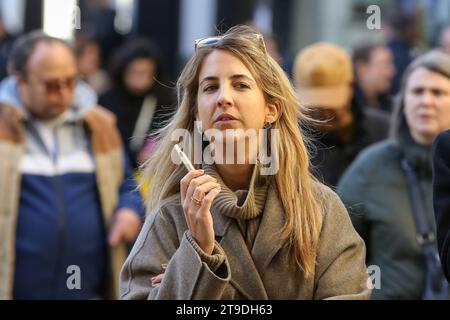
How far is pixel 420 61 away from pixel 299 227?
2.66 metres

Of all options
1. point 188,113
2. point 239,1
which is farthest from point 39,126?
point 239,1

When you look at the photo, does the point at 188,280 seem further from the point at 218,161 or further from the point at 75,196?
the point at 75,196

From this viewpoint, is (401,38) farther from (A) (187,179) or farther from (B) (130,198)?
(A) (187,179)

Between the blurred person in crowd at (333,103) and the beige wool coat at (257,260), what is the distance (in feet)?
8.36

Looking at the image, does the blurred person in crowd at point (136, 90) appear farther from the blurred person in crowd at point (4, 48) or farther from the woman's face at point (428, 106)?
the woman's face at point (428, 106)

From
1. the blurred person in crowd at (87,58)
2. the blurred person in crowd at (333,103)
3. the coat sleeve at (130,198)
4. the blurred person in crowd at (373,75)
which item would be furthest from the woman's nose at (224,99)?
the blurred person in crowd at (87,58)

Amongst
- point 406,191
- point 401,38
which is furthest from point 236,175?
point 401,38

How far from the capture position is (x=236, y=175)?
11.7 ft

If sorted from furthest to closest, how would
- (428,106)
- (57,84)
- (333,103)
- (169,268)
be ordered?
(333,103)
(57,84)
(428,106)
(169,268)

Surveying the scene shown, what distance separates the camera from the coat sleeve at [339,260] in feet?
11.4

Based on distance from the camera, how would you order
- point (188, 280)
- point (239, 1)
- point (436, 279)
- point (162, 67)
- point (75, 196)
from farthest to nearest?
point (239, 1)
point (162, 67)
point (75, 196)
point (436, 279)
point (188, 280)

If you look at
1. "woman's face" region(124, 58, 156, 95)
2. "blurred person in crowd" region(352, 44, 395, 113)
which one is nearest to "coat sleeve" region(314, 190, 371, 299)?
"woman's face" region(124, 58, 156, 95)

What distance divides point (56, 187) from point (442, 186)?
8.27 feet

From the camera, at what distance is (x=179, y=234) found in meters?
3.51
